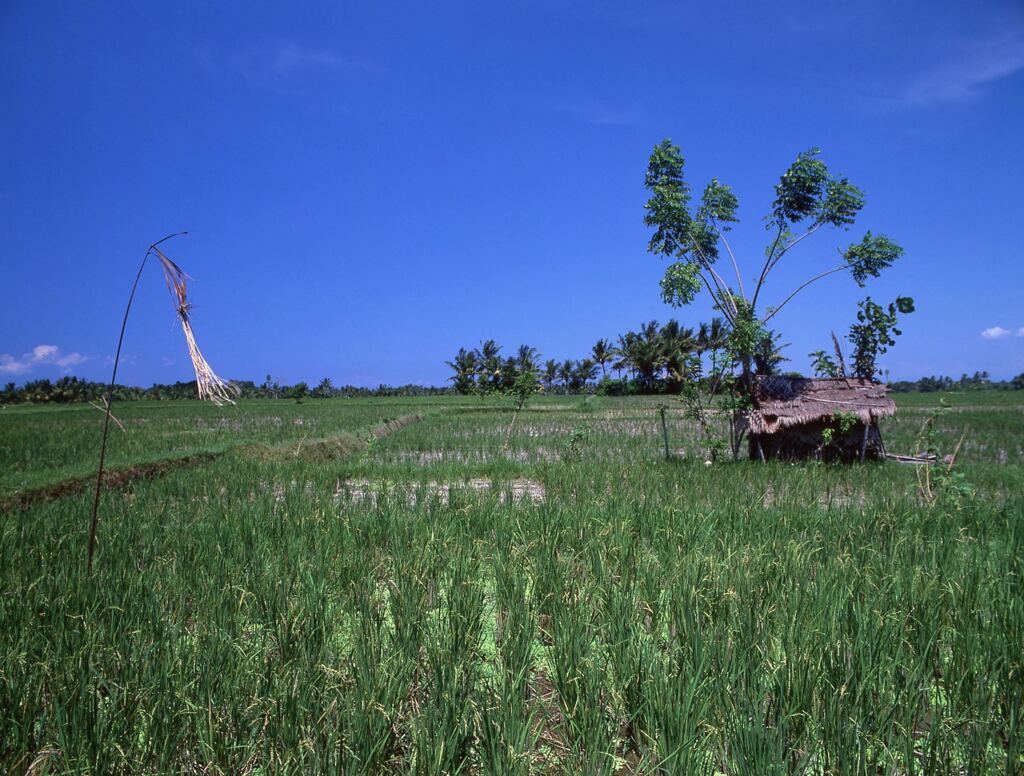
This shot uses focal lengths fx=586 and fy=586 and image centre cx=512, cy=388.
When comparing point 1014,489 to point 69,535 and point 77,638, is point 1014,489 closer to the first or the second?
point 77,638

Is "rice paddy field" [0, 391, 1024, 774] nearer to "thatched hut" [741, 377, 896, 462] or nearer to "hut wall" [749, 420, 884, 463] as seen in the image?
"thatched hut" [741, 377, 896, 462]

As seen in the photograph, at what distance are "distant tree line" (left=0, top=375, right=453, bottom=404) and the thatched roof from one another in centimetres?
2116

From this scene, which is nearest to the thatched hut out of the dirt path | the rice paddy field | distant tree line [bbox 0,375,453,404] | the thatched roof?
the thatched roof

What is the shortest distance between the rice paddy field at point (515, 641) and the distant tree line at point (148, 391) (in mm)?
22651

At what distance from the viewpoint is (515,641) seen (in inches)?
92.7

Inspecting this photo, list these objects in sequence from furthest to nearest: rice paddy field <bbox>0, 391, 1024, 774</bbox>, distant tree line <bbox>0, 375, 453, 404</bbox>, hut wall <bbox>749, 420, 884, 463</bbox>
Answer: distant tree line <bbox>0, 375, 453, 404</bbox> → hut wall <bbox>749, 420, 884, 463</bbox> → rice paddy field <bbox>0, 391, 1024, 774</bbox>

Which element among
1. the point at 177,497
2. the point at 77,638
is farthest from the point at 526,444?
the point at 77,638

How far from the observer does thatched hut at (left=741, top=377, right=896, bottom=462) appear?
360 inches

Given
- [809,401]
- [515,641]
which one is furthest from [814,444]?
[515,641]

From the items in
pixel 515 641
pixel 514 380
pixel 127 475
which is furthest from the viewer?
pixel 514 380

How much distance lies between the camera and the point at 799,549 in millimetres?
3664

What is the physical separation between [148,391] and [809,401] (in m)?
48.1

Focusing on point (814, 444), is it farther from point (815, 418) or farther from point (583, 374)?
point (583, 374)

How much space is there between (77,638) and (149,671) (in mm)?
618
